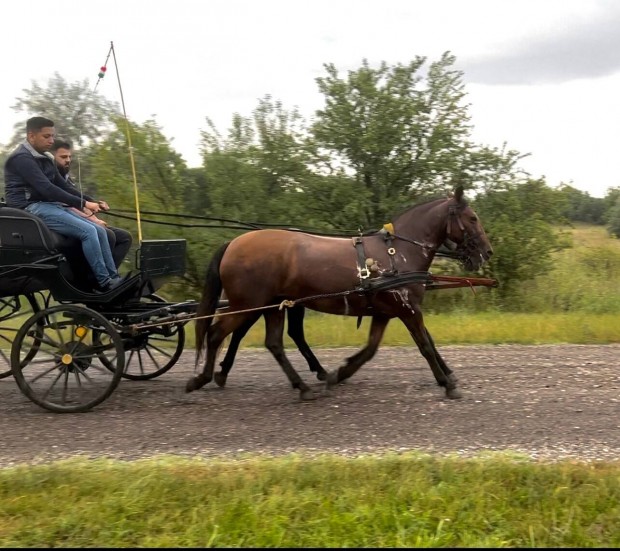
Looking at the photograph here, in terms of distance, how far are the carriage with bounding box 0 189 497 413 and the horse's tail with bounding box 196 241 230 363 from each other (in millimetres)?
37

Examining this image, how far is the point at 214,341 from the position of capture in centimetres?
613

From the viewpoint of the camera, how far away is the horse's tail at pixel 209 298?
20.3 ft

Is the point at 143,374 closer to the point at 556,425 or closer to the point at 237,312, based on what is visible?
the point at 237,312

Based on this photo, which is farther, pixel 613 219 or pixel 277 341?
pixel 613 219

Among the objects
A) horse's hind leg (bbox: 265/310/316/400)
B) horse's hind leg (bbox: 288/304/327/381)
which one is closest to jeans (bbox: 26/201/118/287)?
horse's hind leg (bbox: 265/310/316/400)

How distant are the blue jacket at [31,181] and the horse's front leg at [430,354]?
11.1 ft

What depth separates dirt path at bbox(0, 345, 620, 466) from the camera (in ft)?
15.1

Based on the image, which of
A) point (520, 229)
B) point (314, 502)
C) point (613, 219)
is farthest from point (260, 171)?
point (613, 219)

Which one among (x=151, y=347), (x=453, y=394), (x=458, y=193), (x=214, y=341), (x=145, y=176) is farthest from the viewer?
(x=145, y=176)

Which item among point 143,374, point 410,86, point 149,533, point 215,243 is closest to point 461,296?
point 410,86

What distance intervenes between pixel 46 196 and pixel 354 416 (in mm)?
3472

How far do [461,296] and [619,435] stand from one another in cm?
974

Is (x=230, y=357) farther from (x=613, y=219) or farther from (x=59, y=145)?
(x=613, y=219)

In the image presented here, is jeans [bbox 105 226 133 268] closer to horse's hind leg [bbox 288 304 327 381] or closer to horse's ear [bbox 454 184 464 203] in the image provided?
horse's hind leg [bbox 288 304 327 381]
